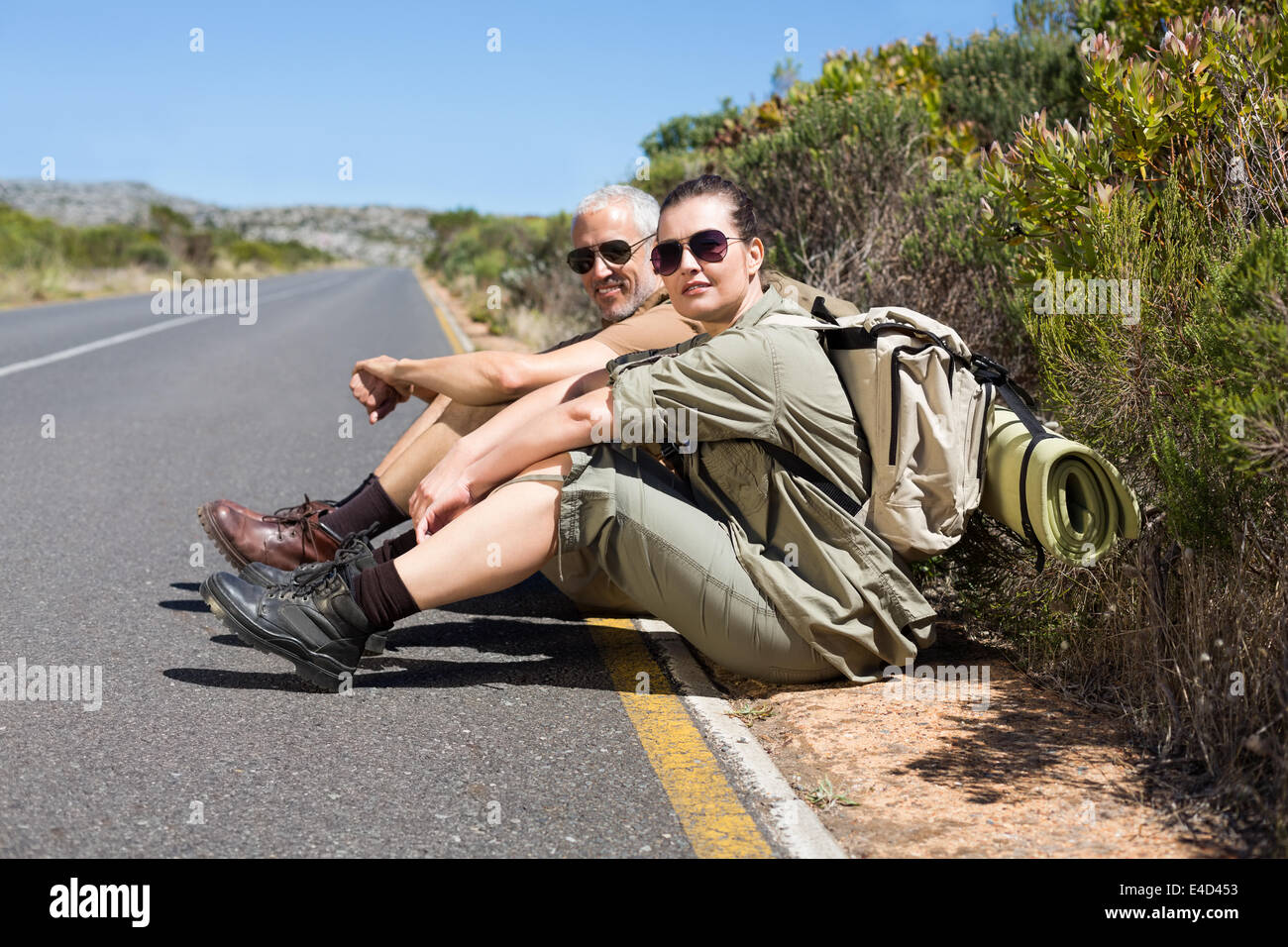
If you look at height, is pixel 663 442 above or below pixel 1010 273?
below

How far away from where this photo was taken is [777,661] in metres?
3.39

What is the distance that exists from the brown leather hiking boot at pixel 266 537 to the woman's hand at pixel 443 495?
0.78m

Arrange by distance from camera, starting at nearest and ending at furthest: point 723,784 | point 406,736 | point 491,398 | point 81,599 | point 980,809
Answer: point 980,809 → point 723,784 → point 406,736 → point 491,398 → point 81,599

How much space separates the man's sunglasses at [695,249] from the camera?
344 cm

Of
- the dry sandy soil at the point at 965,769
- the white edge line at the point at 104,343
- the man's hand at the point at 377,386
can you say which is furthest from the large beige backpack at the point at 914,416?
the white edge line at the point at 104,343

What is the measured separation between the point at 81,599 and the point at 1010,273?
14.0 ft

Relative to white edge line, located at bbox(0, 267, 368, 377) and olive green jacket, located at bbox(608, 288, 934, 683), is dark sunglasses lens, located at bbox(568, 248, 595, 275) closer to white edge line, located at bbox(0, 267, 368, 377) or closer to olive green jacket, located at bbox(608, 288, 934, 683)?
olive green jacket, located at bbox(608, 288, 934, 683)

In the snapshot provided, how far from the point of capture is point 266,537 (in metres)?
4.16

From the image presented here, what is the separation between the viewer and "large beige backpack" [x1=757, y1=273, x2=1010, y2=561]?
3141mm

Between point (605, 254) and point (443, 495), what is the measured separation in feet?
4.68

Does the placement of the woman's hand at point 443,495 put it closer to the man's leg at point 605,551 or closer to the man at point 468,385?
the man's leg at point 605,551

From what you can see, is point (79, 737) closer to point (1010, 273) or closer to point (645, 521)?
point (645, 521)
